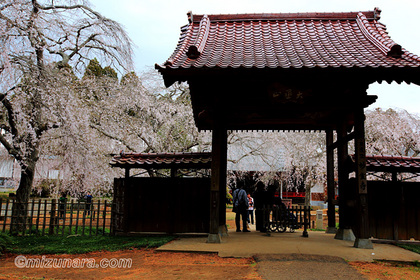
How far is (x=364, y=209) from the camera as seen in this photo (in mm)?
6539

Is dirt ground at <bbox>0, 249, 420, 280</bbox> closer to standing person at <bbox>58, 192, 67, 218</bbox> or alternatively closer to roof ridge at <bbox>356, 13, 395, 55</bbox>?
standing person at <bbox>58, 192, 67, 218</bbox>

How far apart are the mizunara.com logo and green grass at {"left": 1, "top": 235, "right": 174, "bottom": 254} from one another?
0.54 meters

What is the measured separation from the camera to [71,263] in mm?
5871

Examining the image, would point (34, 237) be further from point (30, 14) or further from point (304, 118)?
point (304, 118)

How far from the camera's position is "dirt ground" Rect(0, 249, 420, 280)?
4832mm

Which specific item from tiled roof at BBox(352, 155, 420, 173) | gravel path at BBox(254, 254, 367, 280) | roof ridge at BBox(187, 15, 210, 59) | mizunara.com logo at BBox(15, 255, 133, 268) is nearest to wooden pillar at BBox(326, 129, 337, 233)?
tiled roof at BBox(352, 155, 420, 173)

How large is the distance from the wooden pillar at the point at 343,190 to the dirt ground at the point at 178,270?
2.39 metres

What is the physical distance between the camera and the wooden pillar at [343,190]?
8.05 meters

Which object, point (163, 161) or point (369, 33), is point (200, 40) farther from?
point (369, 33)

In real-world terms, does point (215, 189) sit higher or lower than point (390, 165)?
lower

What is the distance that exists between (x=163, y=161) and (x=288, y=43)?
15.8ft

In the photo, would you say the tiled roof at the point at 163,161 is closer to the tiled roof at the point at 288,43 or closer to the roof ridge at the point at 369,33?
the tiled roof at the point at 288,43

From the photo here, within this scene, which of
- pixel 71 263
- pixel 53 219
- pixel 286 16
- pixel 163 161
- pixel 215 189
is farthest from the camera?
pixel 53 219

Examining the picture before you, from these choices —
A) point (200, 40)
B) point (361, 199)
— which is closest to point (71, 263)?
point (200, 40)
